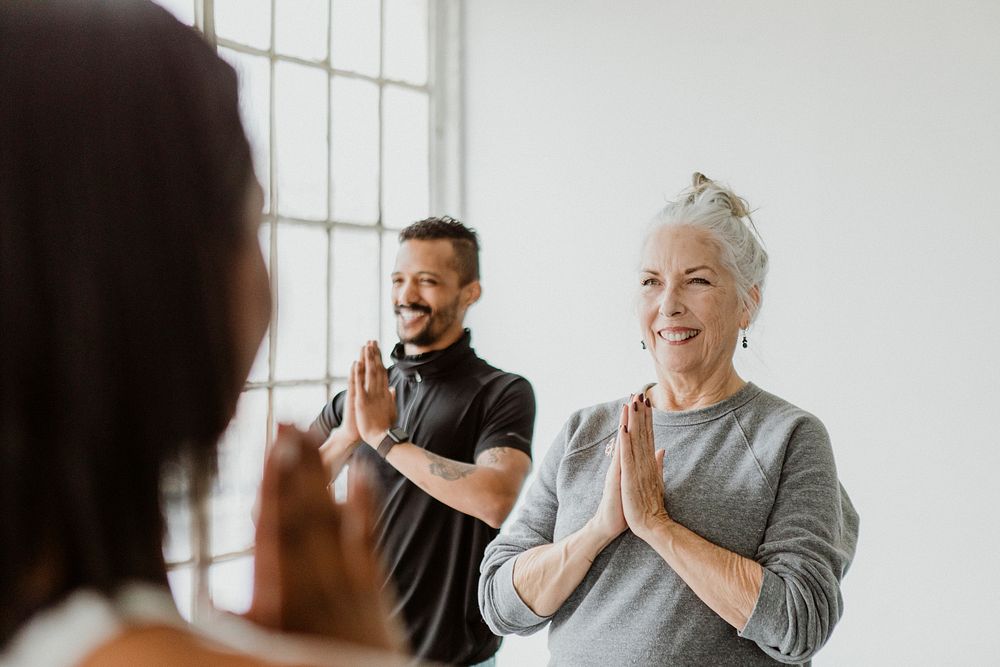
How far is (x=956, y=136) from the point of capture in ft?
8.57

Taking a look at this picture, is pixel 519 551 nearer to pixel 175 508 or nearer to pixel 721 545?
pixel 721 545

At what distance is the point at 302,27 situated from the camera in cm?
351

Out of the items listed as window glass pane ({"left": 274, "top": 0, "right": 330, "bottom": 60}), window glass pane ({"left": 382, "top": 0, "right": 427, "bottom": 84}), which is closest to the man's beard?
window glass pane ({"left": 274, "top": 0, "right": 330, "bottom": 60})

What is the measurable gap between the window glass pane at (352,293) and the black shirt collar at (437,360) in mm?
1102

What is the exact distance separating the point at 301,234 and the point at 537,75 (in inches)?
48.0

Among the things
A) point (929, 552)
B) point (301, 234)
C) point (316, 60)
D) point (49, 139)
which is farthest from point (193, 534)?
point (316, 60)

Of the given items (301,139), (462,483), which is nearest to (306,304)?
(301,139)

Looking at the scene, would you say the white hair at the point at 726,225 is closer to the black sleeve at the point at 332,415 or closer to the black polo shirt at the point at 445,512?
the black polo shirt at the point at 445,512

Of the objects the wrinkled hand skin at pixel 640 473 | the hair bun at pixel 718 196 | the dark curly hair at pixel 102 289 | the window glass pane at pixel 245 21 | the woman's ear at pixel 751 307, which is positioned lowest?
the wrinkled hand skin at pixel 640 473

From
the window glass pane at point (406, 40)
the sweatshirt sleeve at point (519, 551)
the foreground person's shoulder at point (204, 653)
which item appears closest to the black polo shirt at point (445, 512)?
the sweatshirt sleeve at point (519, 551)

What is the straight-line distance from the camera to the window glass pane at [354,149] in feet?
11.9

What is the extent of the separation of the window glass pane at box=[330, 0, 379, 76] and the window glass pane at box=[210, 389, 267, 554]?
3532mm

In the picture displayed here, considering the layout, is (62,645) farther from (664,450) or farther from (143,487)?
(664,450)

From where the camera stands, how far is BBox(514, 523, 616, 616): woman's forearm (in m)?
1.57
